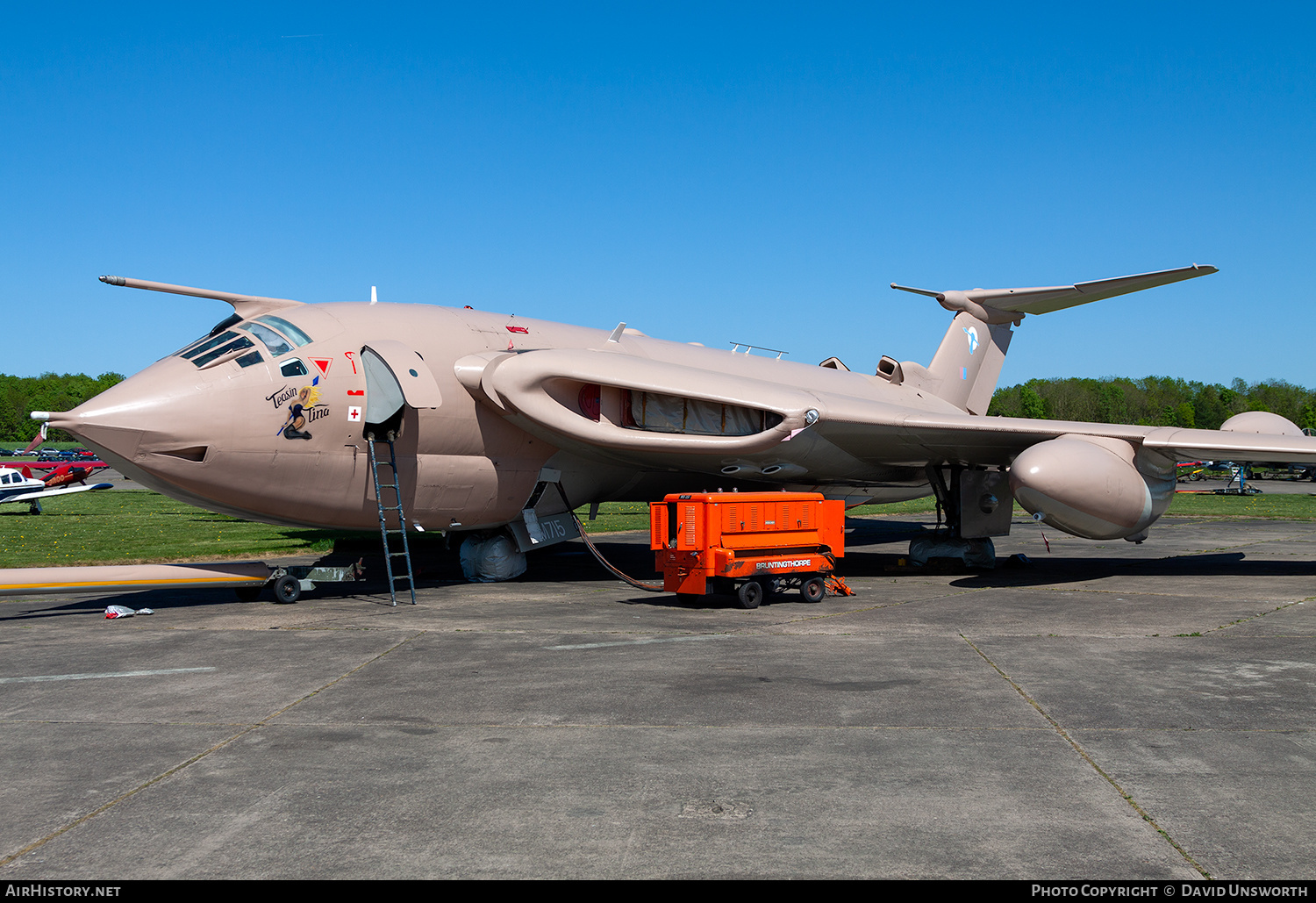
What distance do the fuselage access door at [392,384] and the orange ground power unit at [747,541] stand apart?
12.5ft

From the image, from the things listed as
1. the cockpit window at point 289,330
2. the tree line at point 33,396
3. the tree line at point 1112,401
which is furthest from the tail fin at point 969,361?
the tree line at point 33,396

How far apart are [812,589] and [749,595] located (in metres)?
1.28

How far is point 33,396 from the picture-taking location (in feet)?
542

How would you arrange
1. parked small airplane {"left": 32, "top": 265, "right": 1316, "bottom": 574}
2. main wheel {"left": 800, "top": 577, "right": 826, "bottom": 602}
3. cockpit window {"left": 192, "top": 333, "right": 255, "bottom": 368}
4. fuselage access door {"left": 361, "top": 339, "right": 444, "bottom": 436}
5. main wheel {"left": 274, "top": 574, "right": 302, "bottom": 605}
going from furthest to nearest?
main wheel {"left": 800, "top": 577, "right": 826, "bottom": 602} → main wheel {"left": 274, "top": 574, "right": 302, "bottom": 605} → fuselage access door {"left": 361, "top": 339, "right": 444, "bottom": 436} → cockpit window {"left": 192, "top": 333, "right": 255, "bottom": 368} → parked small airplane {"left": 32, "top": 265, "right": 1316, "bottom": 574}

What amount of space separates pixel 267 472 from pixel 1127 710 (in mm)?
10865

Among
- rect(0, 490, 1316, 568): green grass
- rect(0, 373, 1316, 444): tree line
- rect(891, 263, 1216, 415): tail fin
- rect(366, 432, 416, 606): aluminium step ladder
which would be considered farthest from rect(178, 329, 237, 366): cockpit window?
rect(0, 373, 1316, 444): tree line

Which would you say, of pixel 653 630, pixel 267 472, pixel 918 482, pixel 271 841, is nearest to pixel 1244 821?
pixel 271 841

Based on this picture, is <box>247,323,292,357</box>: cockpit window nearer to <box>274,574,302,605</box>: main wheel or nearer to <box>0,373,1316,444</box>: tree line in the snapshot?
<box>274,574,302,605</box>: main wheel

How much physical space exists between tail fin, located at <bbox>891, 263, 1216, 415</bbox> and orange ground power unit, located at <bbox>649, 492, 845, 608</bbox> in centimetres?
868

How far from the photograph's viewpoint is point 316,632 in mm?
11227

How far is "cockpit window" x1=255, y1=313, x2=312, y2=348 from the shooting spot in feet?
44.6

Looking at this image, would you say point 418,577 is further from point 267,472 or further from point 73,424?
point 73,424

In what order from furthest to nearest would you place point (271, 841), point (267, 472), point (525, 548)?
point (525, 548)
point (267, 472)
point (271, 841)

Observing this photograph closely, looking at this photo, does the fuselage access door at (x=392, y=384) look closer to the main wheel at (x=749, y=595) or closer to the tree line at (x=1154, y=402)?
the main wheel at (x=749, y=595)
